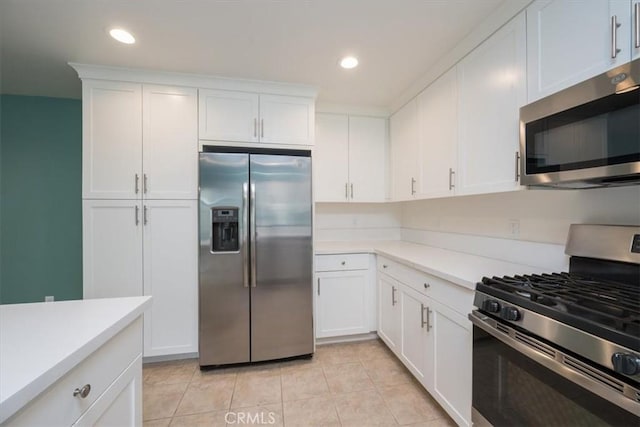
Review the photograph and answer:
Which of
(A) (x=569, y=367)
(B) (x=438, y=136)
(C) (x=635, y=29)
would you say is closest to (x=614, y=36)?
(C) (x=635, y=29)

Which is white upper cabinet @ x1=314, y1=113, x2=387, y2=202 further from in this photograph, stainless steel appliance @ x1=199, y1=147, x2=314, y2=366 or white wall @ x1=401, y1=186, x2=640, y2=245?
white wall @ x1=401, y1=186, x2=640, y2=245

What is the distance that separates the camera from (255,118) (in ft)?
7.54

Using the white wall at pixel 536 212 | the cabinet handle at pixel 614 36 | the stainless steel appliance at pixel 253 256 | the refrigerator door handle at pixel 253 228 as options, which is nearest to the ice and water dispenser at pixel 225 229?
the stainless steel appliance at pixel 253 256

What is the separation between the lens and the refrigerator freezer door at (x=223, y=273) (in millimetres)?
2109

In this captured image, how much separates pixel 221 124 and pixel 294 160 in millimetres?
697

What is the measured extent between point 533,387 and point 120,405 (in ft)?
5.06

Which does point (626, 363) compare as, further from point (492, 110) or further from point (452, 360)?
point (492, 110)

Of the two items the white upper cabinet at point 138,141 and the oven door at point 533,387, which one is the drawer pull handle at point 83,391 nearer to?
the oven door at point 533,387

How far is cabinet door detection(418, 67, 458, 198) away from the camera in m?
1.92

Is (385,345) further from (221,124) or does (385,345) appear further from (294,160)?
(221,124)

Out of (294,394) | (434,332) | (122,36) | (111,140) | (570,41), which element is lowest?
(294,394)

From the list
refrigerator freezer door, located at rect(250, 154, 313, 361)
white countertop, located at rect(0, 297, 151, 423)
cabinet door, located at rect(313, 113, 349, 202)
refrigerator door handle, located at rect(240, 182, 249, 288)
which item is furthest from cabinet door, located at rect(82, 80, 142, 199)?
cabinet door, located at rect(313, 113, 349, 202)

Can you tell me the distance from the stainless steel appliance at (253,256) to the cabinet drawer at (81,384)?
1065mm

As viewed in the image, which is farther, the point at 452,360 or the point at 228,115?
the point at 228,115
